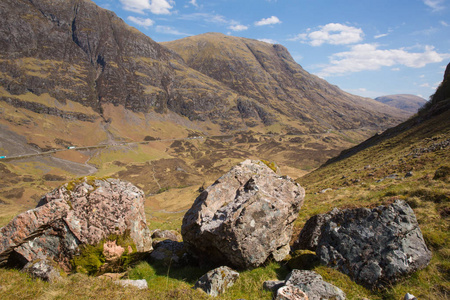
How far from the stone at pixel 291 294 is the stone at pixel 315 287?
0.84 ft

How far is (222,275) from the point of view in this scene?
32.3ft

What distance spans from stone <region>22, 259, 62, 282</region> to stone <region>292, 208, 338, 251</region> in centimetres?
1275

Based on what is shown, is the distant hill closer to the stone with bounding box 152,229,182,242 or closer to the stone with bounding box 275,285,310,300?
the stone with bounding box 275,285,310,300

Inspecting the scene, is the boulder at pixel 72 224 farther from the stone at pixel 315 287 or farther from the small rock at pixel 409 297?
the small rock at pixel 409 297

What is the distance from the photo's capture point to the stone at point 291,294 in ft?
23.2

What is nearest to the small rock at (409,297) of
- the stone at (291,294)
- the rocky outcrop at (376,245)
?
the rocky outcrop at (376,245)

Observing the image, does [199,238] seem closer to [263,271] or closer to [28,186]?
[263,271]

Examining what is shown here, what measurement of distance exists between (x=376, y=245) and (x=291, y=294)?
170 inches

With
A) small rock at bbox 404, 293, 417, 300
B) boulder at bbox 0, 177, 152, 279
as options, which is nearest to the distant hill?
small rock at bbox 404, 293, 417, 300

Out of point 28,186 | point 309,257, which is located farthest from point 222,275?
point 28,186

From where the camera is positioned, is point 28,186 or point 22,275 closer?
point 22,275

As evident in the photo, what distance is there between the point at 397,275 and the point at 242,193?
7645mm

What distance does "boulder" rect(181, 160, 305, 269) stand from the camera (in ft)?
36.1

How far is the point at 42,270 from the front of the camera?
9.62 m
